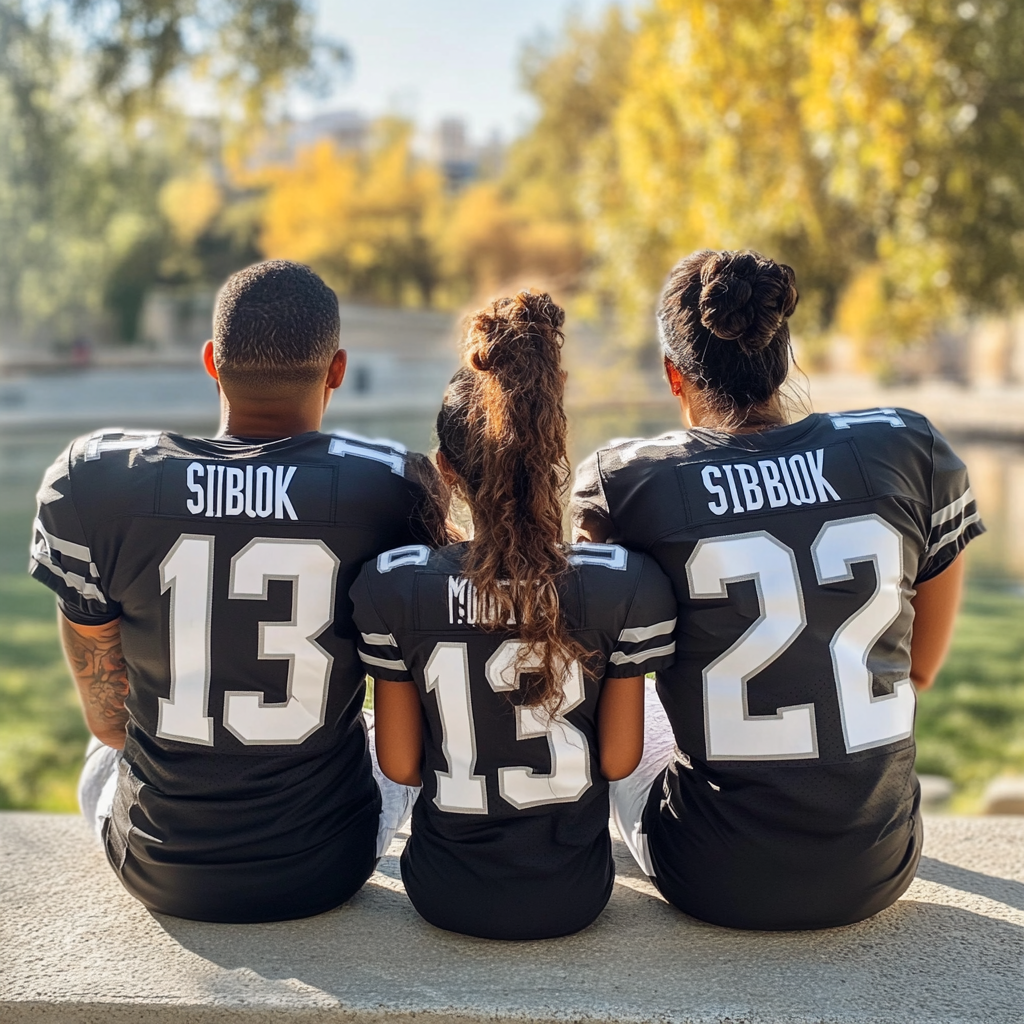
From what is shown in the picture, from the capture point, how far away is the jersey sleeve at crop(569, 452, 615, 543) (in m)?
2.13

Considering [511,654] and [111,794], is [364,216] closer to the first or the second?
[111,794]

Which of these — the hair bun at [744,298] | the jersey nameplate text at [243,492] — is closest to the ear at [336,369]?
the jersey nameplate text at [243,492]

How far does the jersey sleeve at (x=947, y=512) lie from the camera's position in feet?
6.97

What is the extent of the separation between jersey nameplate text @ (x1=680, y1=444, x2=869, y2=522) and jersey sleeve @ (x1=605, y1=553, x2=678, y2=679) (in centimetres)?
14

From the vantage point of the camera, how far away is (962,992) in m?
1.94

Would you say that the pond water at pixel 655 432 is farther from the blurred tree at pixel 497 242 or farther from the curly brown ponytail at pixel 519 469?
the blurred tree at pixel 497 242

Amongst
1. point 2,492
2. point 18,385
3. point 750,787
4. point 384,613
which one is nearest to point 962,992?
point 750,787

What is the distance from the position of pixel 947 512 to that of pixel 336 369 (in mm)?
1250

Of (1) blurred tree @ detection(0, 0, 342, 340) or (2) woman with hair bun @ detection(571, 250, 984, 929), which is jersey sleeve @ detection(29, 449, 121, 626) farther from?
(1) blurred tree @ detection(0, 0, 342, 340)

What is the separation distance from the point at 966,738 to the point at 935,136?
152 inches

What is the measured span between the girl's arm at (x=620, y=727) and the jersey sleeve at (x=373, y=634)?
1.21 feet

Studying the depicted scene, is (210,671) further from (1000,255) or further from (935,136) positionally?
(1000,255)

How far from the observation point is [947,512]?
2.15 metres

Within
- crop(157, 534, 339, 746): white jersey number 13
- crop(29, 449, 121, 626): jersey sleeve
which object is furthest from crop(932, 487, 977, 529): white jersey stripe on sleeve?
crop(29, 449, 121, 626): jersey sleeve
